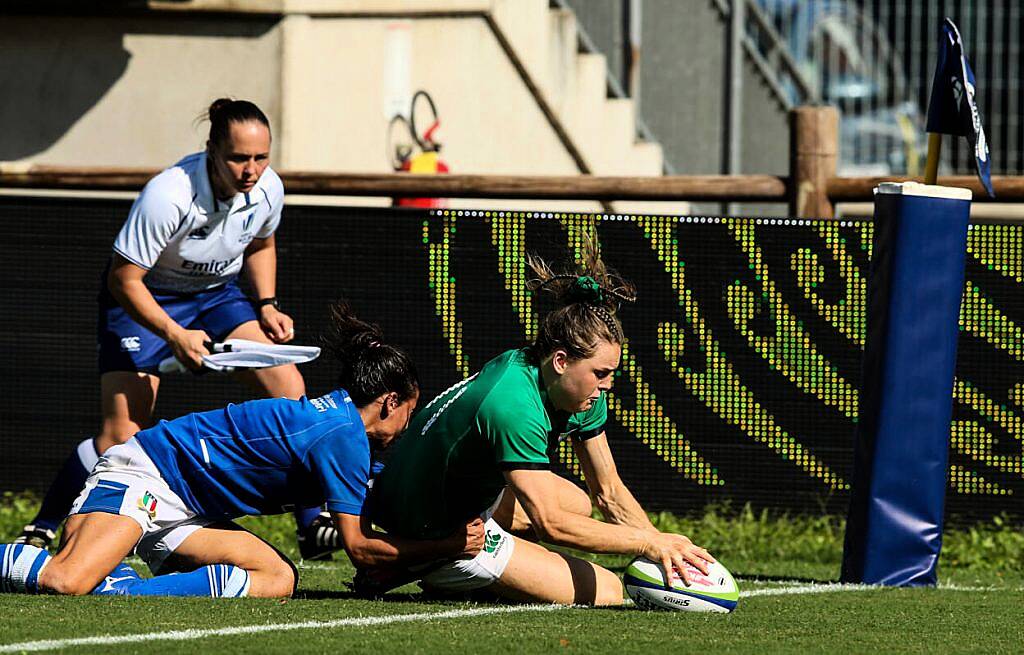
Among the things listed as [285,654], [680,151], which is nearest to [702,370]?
[285,654]

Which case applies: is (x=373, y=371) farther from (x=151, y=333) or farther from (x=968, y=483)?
(x=968, y=483)

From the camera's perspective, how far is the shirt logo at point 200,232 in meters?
7.81

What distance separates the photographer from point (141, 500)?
6.48 metres

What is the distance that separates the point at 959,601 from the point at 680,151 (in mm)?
8967

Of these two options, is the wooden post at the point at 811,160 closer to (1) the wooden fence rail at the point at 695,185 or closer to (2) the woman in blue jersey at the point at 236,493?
(1) the wooden fence rail at the point at 695,185

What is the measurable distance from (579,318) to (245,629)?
1.47 m

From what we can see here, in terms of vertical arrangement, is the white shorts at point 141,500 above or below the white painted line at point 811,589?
above

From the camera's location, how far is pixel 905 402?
7172mm

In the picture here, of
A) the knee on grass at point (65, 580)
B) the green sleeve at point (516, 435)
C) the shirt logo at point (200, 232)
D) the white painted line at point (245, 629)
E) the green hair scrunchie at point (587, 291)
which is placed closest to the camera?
the white painted line at point (245, 629)

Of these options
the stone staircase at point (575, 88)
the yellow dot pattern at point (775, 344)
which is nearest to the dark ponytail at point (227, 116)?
the yellow dot pattern at point (775, 344)

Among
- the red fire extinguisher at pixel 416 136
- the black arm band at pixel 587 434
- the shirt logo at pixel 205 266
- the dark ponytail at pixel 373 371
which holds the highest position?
the red fire extinguisher at pixel 416 136

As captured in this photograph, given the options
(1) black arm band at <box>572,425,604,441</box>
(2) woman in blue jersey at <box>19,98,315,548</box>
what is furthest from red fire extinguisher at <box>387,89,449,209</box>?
(1) black arm band at <box>572,425,604,441</box>

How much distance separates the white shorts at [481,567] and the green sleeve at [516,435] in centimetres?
52

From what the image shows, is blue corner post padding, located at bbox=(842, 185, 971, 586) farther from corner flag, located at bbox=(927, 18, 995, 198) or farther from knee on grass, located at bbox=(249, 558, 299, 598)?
knee on grass, located at bbox=(249, 558, 299, 598)
